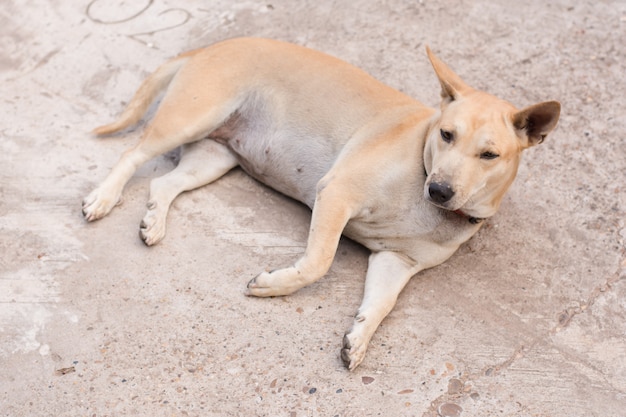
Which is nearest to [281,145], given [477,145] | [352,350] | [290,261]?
[290,261]

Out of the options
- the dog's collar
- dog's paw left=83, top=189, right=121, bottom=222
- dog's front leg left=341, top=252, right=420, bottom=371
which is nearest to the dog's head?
the dog's collar

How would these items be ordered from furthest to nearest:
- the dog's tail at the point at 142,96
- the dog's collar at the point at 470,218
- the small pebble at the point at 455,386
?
the dog's tail at the point at 142,96 → the dog's collar at the point at 470,218 → the small pebble at the point at 455,386

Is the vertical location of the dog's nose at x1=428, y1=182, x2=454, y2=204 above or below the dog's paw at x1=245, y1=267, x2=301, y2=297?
above

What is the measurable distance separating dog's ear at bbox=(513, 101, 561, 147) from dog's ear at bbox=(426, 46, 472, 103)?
323 mm

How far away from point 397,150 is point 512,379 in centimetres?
117

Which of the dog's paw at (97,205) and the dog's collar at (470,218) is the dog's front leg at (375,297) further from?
the dog's paw at (97,205)

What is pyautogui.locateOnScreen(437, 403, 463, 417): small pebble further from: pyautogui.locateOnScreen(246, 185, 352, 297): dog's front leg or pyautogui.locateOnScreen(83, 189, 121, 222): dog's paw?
pyautogui.locateOnScreen(83, 189, 121, 222): dog's paw

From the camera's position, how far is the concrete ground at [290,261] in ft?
10.0

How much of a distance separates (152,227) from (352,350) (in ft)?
4.02

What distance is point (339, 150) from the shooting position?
12.5 ft

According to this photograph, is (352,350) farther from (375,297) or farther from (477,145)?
(477,145)

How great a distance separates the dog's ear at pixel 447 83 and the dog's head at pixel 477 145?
2 cm

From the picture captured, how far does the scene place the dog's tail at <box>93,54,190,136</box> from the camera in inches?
170

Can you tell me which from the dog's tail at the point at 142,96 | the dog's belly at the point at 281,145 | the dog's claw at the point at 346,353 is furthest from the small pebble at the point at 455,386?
the dog's tail at the point at 142,96
